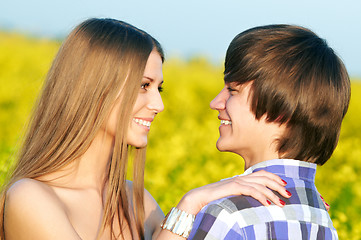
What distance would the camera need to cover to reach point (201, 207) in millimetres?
1956

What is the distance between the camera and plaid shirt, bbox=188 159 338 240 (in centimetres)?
174

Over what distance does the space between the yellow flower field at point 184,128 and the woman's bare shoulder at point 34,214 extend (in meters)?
1.69

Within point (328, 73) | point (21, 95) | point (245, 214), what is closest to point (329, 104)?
point (328, 73)

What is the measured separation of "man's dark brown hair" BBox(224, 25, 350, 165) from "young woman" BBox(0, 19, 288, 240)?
555mm

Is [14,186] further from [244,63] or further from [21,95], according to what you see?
[21,95]

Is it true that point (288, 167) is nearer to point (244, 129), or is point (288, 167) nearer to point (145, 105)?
point (244, 129)

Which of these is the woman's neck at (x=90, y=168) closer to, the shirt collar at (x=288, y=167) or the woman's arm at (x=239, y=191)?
the woman's arm at (x=239, y=191)

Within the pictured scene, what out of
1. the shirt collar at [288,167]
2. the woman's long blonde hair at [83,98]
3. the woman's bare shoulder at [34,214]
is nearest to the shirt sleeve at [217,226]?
the shirt collar at [288,167]

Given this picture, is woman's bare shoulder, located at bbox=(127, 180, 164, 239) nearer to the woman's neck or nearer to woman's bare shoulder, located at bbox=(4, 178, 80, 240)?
the woman's neck

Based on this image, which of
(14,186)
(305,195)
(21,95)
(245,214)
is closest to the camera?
(245,214)

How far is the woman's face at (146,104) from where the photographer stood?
8.09 ft

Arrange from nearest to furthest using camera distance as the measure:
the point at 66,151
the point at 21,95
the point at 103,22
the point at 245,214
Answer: the point at 245,214
the point at 66,151
the point at 103,22
the point at 21,95

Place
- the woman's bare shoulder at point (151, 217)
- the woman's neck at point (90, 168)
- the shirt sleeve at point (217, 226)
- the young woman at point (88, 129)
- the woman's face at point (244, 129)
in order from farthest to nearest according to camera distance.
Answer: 1. the woman's bare shoulder at point (151, 217)
2. the woman's neck at point (90, 168)
3. the young woman at point (88, 129)
4. the woman's face at point (244, 129)
5. the shirt sleeve at point (217, 226)

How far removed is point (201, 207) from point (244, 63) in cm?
57
